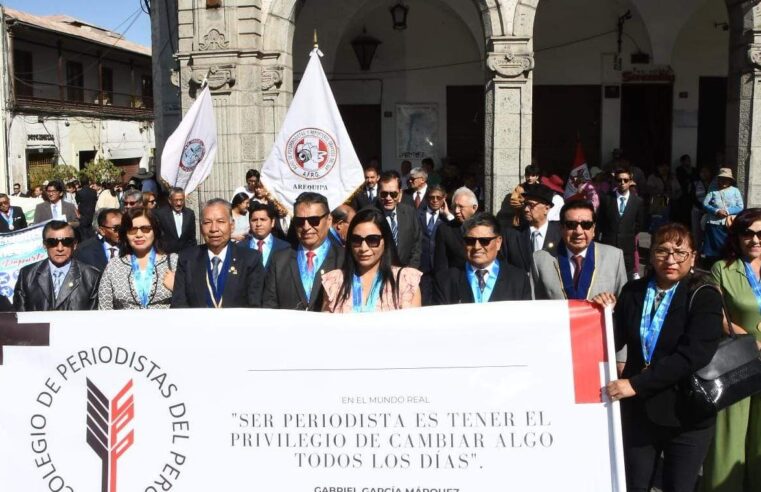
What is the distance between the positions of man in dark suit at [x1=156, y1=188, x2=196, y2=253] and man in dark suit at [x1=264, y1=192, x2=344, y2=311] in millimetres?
3878

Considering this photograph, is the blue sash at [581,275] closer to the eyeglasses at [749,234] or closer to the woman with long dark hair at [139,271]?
the eyeglasses at [749,234]

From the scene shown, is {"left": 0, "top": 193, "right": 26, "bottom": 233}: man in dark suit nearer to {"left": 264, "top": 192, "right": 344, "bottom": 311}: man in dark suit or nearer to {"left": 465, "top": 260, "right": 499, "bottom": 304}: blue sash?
{"left": 264, "top": 192, "right": 344, "bottom": 311}: man in dark suit

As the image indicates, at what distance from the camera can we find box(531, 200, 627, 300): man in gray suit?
176 inches

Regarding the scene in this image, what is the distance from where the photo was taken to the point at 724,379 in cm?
355

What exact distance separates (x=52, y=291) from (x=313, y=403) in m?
2.43

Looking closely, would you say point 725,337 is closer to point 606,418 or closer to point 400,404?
point 606,418

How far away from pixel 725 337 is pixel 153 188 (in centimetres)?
1074

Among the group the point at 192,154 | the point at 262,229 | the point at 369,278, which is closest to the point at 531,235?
the point at 262,229

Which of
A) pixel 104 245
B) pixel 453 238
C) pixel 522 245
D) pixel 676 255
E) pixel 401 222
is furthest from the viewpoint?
pixel 401 222

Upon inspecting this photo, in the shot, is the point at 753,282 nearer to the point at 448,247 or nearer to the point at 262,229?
the point at 448,247

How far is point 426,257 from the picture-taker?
7352mm

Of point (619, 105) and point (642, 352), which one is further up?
point (619, 105)

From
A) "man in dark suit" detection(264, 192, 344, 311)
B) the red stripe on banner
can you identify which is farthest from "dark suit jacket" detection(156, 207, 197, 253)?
the red stripe on banner

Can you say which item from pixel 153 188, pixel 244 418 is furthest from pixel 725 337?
pixel 153 188
